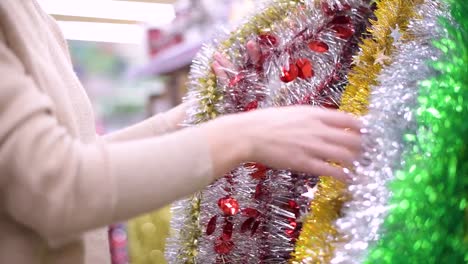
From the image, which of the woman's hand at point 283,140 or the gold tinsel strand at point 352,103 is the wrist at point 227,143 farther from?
the gold tinsel strand at point 352,103

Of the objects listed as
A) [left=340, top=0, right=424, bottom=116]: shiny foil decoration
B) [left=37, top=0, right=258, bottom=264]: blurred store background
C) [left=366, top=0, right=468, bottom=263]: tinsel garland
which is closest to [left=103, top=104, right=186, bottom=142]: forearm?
[left=340, top=0, right=424, bottom=116]: shiny foil decoration

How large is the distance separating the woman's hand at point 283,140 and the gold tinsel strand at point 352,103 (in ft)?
0.15

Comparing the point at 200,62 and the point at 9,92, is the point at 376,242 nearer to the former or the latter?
the point at 9,92

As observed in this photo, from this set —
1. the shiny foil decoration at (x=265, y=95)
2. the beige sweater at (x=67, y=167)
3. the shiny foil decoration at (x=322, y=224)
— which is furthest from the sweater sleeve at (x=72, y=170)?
the shiny foil decoration at (x=265, y=95)

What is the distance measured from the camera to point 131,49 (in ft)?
14.0

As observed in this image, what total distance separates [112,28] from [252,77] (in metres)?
4.23

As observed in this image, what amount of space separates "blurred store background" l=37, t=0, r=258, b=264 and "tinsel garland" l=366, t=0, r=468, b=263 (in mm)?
1433

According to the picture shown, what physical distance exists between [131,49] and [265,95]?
11.7 ft

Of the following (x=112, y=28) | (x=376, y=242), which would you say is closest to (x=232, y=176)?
(x=376, y=242)

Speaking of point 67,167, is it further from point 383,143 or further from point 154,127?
point 154,127

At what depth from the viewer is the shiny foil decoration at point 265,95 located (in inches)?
30.0

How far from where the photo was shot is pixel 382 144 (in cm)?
51

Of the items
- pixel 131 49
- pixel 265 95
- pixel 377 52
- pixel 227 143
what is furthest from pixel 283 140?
pixel 131 49

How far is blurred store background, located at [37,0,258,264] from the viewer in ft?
9.25
